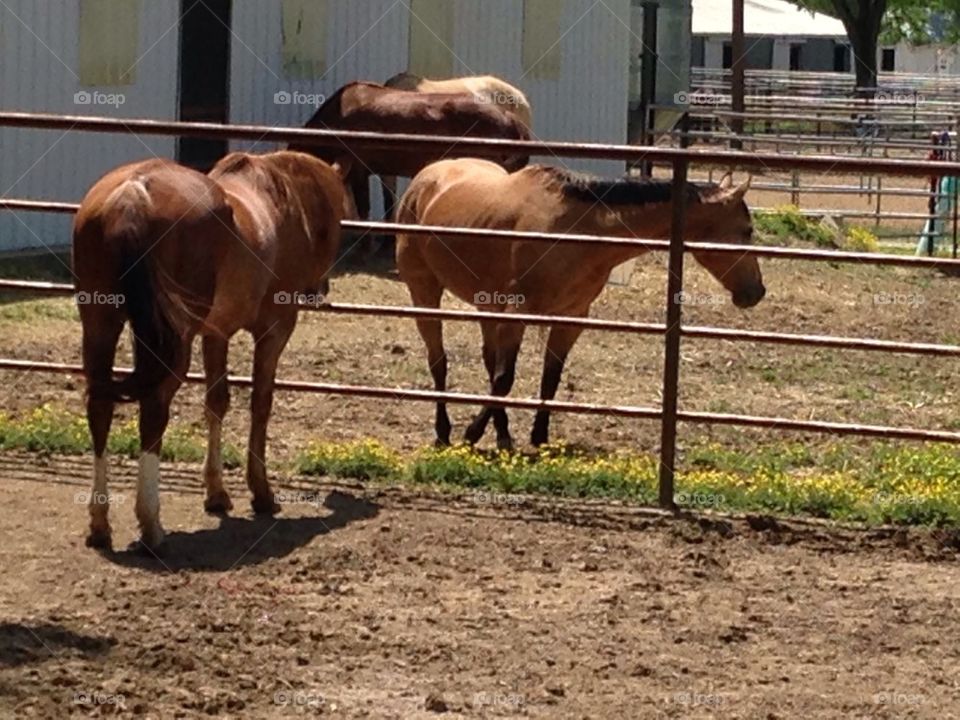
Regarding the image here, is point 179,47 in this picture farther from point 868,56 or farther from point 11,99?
point 868,56

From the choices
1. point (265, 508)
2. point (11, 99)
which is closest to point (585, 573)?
point (265, 508)

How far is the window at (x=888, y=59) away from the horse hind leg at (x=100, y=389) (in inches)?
2654

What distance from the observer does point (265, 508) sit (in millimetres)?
7590

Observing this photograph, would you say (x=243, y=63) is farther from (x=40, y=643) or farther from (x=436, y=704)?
(x=436, y=704)

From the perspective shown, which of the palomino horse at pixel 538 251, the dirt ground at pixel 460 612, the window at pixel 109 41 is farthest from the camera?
the window at pixel 109 41

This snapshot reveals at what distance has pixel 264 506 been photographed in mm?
7590

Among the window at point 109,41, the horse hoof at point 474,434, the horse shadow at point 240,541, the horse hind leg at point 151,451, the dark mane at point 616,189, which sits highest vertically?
the window at point 109,41

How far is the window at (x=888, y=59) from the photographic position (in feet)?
234

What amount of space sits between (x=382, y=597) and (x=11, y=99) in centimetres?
975

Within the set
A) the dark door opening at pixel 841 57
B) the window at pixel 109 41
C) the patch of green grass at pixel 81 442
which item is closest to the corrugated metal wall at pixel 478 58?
the window at pixel 109 41

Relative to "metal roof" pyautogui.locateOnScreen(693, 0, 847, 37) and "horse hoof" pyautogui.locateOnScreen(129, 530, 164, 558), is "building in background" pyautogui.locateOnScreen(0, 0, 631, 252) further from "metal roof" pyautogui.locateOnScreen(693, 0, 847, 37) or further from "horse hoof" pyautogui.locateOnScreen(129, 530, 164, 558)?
"metal roof" pyautogui.locateOnScreen(693, 0, 847, 37)

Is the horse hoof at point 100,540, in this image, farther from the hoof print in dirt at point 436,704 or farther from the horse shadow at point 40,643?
the hoof print in dirt at point 436,704

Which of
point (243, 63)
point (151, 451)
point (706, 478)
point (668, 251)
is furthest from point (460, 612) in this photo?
point (243, 63)

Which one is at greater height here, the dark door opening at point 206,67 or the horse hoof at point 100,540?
the dark door opening at point 206,67
